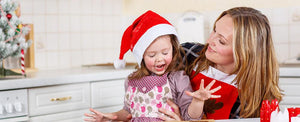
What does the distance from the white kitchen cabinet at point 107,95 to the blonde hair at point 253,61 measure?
1310 mm

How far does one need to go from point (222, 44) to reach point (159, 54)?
0.26 metres

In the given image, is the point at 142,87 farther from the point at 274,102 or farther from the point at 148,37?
the point at 274,102

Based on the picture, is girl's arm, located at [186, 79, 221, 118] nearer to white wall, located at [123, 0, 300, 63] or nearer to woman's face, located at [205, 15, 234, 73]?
woman's face, located at [205, 15, 234, 73]

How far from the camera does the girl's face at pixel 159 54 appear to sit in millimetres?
1469

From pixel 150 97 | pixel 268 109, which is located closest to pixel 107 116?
pixel 150 97

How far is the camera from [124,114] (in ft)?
5.25

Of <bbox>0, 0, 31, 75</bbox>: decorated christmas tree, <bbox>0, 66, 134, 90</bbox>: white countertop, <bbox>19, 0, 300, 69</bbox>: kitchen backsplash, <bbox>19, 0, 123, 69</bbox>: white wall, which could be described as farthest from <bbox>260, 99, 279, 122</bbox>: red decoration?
<bbox>19, 0, 123, 69</bbox>: white wall

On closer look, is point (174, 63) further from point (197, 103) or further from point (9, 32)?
point (9, 32)

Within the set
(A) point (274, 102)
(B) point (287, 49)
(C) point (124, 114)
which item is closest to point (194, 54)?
(C) point (124, 114)

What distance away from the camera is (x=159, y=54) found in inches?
58.1

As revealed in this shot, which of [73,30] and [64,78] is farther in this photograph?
[73,30]

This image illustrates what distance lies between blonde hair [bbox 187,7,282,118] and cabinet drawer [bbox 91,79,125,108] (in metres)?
1.31

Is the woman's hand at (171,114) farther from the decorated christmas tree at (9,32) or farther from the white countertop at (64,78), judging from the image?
the decorated christmas tree at (9,32)

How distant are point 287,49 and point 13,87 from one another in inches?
72.2
